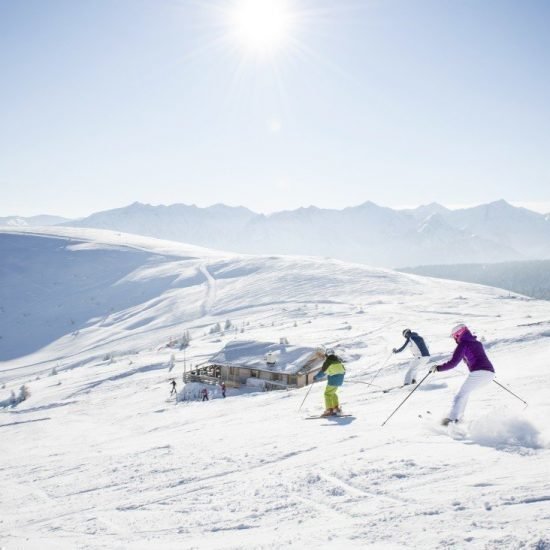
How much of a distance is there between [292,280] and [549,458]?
8436 centimetres

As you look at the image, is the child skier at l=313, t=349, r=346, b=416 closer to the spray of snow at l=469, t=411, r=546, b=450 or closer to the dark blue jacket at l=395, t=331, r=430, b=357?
the dark blue jacket at l=395, t=331, r=430, b=357

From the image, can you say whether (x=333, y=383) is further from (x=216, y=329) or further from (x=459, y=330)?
(x=216, y=329)

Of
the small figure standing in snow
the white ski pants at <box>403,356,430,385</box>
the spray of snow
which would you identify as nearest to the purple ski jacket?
the spray of snow

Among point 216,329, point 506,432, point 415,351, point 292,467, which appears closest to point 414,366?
point 415,351

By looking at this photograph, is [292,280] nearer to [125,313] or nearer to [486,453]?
[125,313]

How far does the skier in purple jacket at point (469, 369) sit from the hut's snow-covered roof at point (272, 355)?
21.2 m

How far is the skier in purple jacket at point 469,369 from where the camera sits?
8344 mm

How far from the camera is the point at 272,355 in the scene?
3114 cm

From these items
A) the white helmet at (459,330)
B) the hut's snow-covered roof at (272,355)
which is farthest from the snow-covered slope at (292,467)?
the hut's snow-covered roof at (272,355)

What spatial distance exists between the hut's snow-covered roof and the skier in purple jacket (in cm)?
2122

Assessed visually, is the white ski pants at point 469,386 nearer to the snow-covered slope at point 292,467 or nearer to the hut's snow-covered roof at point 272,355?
the snow-covered slope at point 292,467

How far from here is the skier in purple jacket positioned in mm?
8344

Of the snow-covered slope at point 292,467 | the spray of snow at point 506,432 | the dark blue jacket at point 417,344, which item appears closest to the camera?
the snow-covered slope at point 292,467

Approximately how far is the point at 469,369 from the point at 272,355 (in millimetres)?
23413
